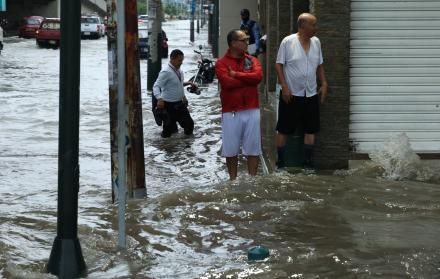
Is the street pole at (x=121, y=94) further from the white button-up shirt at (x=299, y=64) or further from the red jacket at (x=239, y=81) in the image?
the white button-up shirt at (x=299, y=64)

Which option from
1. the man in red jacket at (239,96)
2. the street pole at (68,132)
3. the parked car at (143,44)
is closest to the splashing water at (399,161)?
the man in red jacket at (239,96)

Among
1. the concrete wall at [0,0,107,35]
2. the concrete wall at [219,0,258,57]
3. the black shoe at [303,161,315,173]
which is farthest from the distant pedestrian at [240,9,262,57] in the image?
the concrete wall at [0,0,107,35]

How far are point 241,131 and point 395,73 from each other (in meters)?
2.30

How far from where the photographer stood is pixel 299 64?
381 inches

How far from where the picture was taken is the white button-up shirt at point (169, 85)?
44.8 ft

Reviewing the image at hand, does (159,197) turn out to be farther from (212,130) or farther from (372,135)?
(212,130)

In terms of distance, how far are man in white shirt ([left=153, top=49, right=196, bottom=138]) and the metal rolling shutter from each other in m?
4.02

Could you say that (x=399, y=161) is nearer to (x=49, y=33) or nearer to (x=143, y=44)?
(x=143, y=44)

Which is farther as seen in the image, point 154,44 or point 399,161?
point 154,44

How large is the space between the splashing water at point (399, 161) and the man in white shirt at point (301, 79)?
0.92m

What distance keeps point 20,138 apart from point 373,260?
886 cm

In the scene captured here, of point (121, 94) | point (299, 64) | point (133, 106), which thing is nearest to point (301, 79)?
point (299, 64)

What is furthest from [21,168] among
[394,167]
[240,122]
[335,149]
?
[394,167]

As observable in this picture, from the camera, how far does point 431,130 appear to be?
10531 mm
